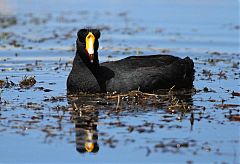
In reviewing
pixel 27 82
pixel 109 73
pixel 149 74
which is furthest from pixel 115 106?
pixel 27 82

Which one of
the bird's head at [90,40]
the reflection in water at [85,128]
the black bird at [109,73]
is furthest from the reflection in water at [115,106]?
the bird's head at [90,40]

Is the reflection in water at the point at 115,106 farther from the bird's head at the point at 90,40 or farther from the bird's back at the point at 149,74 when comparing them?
the bird's head at the point at 90,40

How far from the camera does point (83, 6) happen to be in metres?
27.2

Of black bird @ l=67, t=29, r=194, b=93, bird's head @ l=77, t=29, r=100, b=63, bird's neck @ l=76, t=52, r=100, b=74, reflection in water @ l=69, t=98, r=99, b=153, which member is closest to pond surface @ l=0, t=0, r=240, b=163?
reflection in water @ l=69, t=98, r=99, b=153

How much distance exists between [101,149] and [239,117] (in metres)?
2.41

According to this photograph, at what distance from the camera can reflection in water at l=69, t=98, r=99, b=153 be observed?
7.70 m

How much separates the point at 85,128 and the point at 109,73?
2444 millimetres

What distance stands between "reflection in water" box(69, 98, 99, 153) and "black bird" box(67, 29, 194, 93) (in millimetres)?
805

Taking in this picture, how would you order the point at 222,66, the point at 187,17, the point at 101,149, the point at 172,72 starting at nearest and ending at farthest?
the point at 101,149, the point at 172,72, the point at 222,66, the point at 187,17

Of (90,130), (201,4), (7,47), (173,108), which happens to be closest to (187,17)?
(201,4)

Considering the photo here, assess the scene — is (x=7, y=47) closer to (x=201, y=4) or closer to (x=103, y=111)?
(x=103, y=111)

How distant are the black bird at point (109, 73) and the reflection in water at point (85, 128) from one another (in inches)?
31.7

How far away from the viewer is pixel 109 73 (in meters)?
10.8

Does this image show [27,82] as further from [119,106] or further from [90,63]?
[119,106]
